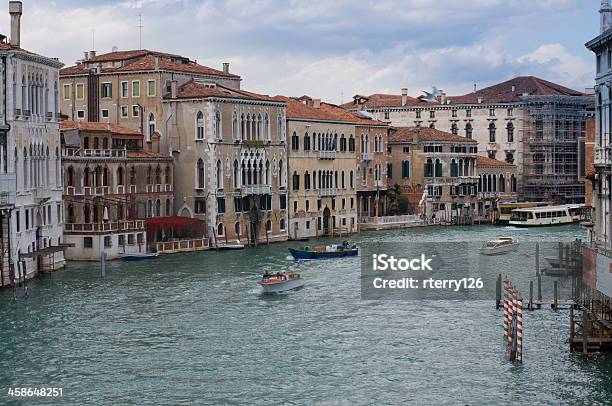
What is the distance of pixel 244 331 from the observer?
2502 cm

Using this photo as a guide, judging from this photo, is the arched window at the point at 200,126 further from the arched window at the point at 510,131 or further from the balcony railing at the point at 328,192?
the arched window at the point at 510,131

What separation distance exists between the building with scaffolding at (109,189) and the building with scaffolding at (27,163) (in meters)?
2.12

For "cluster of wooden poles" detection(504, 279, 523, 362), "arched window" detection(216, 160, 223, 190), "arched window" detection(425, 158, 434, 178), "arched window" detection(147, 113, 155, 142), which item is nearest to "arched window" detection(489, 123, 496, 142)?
"arched window" detection(425, 158, 434, 178)

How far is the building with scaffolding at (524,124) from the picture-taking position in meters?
69.1

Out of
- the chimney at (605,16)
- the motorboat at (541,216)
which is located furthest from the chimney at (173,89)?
the chimney at (605,16)

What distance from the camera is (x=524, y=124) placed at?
227ft

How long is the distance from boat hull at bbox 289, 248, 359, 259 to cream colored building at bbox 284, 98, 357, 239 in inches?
351

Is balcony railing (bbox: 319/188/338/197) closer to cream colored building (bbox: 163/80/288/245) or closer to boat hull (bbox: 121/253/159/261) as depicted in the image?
cream colored building (bbox: 163/80/288/245)

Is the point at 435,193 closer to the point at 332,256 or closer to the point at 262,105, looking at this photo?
the point at 262,105

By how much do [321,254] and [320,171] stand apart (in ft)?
40.7

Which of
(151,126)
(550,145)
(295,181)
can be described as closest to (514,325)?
(151,126)

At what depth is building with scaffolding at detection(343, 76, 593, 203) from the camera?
69.1 meters

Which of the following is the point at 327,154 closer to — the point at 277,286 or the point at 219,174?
the point at 219,174

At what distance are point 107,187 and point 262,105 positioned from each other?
7961 millimetres
